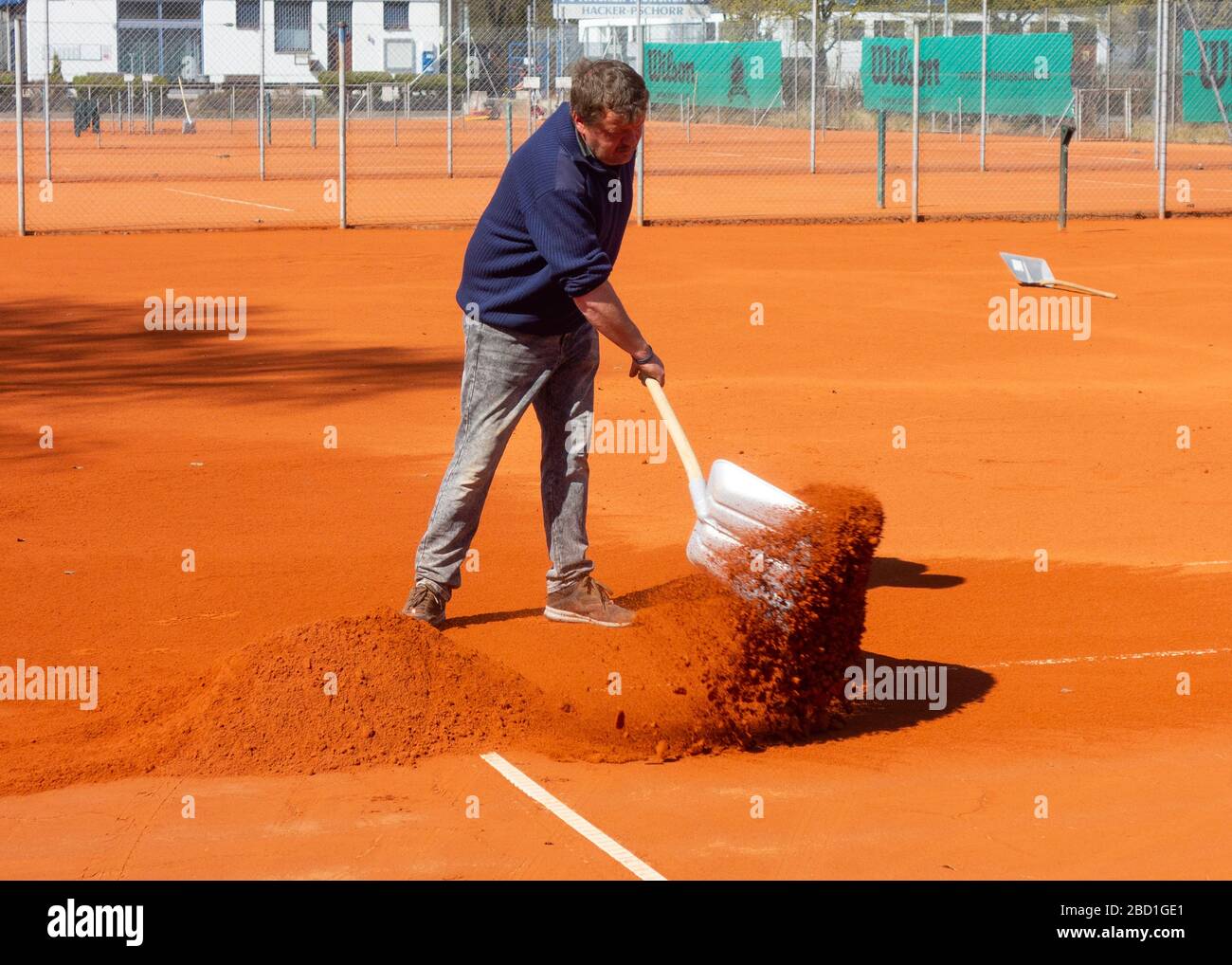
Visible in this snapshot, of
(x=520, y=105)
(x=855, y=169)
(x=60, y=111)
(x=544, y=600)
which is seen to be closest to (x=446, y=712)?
(x=544, y=600)

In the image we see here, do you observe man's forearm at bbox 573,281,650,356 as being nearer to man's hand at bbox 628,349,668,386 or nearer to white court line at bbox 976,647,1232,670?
man's hand at bbox 628,349,668,386

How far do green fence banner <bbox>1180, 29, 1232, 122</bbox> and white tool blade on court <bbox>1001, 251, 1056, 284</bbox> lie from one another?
23952 mm

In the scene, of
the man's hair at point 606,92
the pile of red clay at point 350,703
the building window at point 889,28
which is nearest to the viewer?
the pile of red clay at point 350,703

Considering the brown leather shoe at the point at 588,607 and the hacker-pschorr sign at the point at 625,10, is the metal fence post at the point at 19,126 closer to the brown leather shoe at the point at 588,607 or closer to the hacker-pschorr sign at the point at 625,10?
the brown leather shoe at the point at 588,607

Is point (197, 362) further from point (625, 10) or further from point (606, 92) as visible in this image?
point (625, 10)

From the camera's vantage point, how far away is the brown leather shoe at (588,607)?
253 inches

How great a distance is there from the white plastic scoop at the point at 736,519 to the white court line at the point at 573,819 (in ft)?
3.40

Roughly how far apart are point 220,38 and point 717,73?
23.9 m

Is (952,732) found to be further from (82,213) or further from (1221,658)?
(82,213)

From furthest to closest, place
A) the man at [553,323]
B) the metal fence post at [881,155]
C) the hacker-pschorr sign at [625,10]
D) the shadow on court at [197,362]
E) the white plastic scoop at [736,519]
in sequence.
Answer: the hacker-pschorr sign at [625,10], the metal fence post at [881,155], the shadow on court at [197,362], the man at [553,323], the white plastic scoop at [736,519]

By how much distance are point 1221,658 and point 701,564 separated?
2.10 meters

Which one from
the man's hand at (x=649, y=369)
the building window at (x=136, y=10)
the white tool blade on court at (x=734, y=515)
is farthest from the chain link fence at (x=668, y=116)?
the white tool blade on court at (x=734, y=515)

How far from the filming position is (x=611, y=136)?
5.69 metres

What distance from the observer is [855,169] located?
1407 inches
